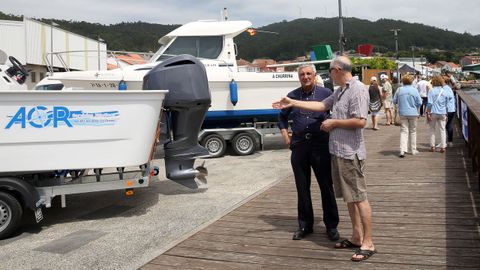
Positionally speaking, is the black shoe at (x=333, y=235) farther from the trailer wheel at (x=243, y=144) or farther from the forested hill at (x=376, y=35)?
the forested hill at (x=376, y=35)

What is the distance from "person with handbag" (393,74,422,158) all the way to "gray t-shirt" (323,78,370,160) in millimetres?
5469

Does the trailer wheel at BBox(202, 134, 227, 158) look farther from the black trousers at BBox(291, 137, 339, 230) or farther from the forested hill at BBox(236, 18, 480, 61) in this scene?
the forested hill at BBox(236, 18, 480, 61)

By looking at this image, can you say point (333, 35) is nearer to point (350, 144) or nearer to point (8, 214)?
point (8, 214)

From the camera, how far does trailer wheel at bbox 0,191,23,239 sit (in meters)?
5.25

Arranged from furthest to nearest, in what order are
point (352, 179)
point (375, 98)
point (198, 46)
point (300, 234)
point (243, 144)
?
point (375, 98) → point (198, 46) → point (243, 144) → point (300, 234) → point (352, 179)

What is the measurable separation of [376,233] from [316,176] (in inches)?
35.0

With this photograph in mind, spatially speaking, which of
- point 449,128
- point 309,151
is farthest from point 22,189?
point 449,128

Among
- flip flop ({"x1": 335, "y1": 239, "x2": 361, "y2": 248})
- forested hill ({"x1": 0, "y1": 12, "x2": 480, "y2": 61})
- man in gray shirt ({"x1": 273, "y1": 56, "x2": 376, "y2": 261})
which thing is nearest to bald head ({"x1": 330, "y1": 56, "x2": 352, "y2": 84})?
man in gray shirt ({"x1": 273, "y1": 56, "x2": 376, "y2": 261})

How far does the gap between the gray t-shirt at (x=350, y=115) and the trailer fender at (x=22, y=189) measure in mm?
3555

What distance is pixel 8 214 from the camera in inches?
208

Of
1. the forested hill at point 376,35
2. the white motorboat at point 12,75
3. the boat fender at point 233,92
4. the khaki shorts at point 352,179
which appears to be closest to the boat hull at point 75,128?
the white motorboat at point 12,75

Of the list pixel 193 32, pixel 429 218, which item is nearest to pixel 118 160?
pixel 429 218

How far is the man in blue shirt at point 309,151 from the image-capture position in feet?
14.9

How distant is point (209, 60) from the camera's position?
450 inches
